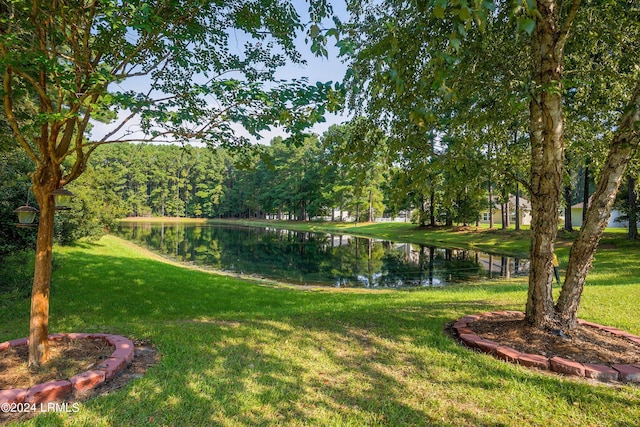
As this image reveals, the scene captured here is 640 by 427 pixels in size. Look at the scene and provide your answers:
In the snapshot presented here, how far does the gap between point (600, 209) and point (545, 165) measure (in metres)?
0.78

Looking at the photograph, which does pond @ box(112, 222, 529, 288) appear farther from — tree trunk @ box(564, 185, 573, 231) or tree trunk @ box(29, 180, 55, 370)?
tree trunk @ box(29, 180, 55, 370)

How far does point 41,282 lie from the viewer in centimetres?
346

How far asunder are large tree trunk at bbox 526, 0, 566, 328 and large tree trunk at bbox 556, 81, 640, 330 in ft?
0.71

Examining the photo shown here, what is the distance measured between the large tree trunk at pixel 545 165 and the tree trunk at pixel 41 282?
5471 millimetres

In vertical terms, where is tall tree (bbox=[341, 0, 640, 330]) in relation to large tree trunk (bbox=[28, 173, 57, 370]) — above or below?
above

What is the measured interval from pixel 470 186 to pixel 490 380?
2.50 metres

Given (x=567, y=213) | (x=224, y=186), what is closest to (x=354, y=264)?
(x=567, y=213)

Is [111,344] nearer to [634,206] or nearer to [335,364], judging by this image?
[335,364]

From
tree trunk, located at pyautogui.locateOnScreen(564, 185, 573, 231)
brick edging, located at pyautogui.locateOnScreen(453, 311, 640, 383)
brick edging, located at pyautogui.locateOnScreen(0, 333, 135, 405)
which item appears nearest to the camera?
brick edging, located at pyautogui.locateOnScreen(0, 333, 135, 405)

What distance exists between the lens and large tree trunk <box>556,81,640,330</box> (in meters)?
3.64

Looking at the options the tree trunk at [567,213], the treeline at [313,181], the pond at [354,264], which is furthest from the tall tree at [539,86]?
the tree trunk at [567,213]

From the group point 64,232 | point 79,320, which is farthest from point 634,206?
point 64,232

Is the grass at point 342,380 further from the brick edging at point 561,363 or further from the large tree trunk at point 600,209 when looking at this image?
the large tree trunk at point 600,209

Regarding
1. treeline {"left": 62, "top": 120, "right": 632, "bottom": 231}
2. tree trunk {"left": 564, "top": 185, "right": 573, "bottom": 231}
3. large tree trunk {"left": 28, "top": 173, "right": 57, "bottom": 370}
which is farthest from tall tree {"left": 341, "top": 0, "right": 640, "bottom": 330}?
tree trunk {"left": 564, "top": 185, "right": 573, "bottom": 231}
